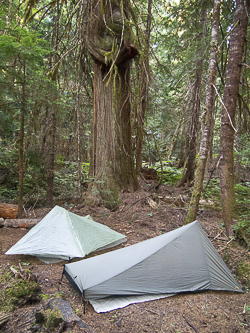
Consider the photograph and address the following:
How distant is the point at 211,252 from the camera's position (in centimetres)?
409

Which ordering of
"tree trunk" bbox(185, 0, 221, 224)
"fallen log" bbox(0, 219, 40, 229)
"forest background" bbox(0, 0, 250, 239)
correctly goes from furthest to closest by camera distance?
1. "fallen log" bbox(0, 219, 40, 229)
2. "forest background" bbox(0, 0, 250, 239)
3. "tree trunk" bbox(185, 0, 221, 224)

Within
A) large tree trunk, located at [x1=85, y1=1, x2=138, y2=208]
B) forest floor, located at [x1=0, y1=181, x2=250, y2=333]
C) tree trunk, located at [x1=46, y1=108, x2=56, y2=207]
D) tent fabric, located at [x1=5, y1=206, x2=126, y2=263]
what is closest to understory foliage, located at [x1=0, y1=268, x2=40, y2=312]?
forest floor, located at [x1=0, y1=181, x2=250, y2=333]

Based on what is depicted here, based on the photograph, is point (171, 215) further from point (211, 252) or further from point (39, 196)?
point (39, 196)

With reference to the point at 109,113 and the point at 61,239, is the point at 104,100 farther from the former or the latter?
the point at 61,239

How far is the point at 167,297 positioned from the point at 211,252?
3.68 feet

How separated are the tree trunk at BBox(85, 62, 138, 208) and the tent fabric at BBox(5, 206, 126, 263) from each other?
2.35 meters

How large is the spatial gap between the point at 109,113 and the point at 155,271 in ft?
17.7

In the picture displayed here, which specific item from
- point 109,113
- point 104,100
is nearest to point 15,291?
point 109,113

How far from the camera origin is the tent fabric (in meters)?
4.41

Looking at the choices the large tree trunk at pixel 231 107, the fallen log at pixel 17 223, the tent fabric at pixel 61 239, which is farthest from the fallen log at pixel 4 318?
the large tree trunk at pixel 231 107

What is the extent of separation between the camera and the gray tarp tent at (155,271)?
3418 mm

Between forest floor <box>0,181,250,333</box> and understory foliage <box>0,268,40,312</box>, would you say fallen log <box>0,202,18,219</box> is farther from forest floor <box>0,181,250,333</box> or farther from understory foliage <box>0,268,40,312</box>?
understory foliage <box>0,268,40,312</box>

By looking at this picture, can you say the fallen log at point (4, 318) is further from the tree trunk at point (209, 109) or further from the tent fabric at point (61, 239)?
the tree trunk at point (209, 109)

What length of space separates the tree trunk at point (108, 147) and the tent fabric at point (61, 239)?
2354 millimetres
